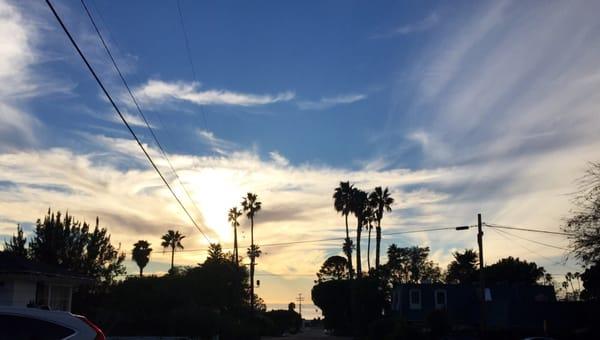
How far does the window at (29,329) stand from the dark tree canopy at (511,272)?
84833mm

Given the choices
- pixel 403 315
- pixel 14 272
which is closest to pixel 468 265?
pixel 403 315

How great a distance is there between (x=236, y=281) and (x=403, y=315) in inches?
621

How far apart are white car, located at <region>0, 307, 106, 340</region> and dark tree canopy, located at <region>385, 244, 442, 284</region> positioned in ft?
327

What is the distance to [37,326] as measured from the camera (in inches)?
298

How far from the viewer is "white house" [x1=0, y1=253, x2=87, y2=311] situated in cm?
2036

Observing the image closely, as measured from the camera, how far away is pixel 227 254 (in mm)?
69312

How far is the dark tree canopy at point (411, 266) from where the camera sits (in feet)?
348

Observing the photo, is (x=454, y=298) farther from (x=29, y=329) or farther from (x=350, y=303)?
(x=29, y=329)

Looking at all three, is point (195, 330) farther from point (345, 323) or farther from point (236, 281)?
point (345, 323)

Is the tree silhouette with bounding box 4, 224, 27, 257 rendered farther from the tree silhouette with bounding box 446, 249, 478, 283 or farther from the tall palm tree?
the tree silhouette with bounding box 446, 249, 478, 283

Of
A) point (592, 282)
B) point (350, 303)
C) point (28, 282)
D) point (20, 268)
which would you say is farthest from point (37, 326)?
point (350, 303)

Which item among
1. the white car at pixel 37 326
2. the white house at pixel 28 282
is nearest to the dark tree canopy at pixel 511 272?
the white house at pixel 28 282

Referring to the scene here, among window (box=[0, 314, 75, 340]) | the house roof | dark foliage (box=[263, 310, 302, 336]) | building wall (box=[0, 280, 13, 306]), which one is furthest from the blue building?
dark foliage (box=[263, 310, 302, 336])

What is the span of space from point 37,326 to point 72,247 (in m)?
40.4
